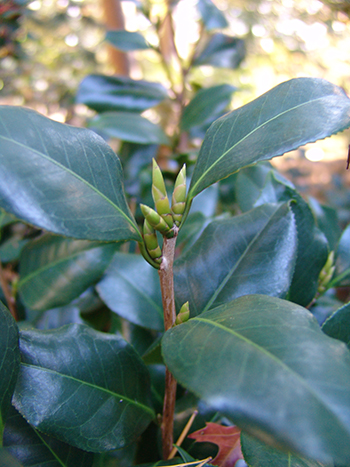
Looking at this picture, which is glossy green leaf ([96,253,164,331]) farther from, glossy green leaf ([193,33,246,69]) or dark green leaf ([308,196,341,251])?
glossy green leaf ([193,33,246,69])

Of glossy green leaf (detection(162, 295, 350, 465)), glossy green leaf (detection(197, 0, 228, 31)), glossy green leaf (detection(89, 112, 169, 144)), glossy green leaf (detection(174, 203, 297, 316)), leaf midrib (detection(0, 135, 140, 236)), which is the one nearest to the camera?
glossy green leaf (detection(162, 295, 350, 465))

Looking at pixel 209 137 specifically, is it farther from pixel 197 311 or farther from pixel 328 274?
pixel 328 274

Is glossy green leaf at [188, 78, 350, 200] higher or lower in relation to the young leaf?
higher

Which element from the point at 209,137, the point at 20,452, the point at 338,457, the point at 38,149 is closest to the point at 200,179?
the point at 209,137

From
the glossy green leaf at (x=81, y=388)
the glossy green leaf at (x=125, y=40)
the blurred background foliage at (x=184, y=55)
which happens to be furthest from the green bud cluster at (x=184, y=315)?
the blurred background foliage at (x=184, y=55)

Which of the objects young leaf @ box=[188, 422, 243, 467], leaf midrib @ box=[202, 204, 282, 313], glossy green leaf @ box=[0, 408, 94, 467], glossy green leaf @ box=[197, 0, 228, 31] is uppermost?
glossy green leaf @ box=[197, 0, 228, 31]

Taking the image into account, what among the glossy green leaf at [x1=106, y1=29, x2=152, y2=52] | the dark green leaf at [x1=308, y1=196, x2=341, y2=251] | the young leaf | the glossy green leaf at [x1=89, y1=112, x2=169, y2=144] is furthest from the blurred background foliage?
the young leaf
